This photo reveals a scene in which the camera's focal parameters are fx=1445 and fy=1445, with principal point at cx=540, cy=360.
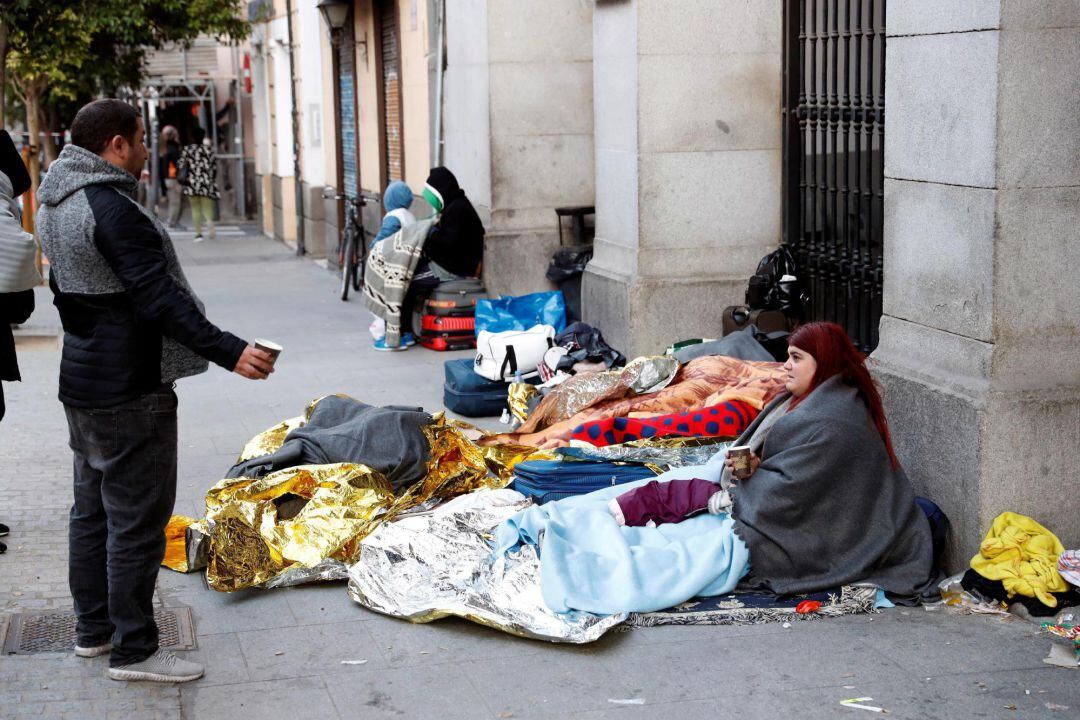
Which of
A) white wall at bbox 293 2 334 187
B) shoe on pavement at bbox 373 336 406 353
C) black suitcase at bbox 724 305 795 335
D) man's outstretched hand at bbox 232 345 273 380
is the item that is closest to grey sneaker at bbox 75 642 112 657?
man's outstretched hand at bbox 232 345 273 380

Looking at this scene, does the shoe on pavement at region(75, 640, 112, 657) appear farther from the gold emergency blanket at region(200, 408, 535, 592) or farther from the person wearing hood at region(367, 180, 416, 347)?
the person wearing hood at region(367, 180, 416, 347)

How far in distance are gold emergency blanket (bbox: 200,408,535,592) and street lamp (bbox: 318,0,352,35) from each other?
11.7 meters

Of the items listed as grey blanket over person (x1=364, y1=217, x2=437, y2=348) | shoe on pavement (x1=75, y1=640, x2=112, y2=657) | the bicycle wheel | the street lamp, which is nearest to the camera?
shoe on pavement (x1=75, y1=640, x2=112, y2=657)

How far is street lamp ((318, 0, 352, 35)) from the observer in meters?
17.4

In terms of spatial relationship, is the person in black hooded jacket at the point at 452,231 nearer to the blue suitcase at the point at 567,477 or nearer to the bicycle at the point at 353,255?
the bicycle at the point at 353,255

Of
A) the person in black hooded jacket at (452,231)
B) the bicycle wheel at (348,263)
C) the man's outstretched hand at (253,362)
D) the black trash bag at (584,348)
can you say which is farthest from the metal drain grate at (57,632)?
the bicycle wheel at (348,263)

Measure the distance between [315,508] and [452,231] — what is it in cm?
554

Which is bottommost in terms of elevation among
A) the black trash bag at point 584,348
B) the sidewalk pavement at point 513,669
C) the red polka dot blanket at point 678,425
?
the sidewalk pavement at point 513,669

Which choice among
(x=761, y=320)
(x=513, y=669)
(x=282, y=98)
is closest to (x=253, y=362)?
(x=513, y=669)

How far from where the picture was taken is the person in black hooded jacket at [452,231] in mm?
11258

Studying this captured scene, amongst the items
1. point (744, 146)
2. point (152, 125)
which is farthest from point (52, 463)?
point (152, 125)

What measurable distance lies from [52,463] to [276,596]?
2.87 m

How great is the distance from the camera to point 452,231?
11273 mm

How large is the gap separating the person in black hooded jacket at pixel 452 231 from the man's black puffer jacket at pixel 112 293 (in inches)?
263
